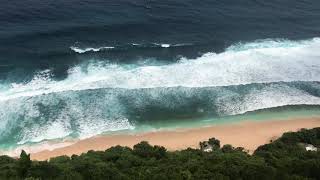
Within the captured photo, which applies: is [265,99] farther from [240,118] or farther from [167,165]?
[167,165]

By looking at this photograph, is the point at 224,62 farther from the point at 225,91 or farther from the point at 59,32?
the point at 59,32

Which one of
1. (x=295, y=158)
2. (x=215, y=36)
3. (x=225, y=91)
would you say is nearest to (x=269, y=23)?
(x=215, y=36)

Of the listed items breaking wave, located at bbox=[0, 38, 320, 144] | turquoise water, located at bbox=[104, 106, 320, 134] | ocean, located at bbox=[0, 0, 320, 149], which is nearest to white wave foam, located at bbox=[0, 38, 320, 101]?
breaking wave, located at bbox=[0, 38, 320, 144]

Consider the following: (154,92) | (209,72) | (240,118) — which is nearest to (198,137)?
(240,118)

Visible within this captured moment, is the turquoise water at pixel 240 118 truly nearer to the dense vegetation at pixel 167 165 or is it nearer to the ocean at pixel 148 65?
the ocean at pixel 148 65

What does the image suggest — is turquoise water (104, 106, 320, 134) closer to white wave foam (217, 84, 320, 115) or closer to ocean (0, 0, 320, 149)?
ocean (0, 0, 320, 149)
